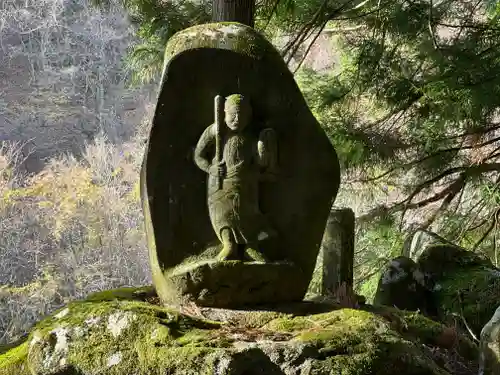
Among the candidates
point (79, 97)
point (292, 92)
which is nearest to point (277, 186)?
point (292, 92)

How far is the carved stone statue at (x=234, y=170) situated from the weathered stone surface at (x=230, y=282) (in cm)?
6

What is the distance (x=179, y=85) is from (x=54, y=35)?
7.60 m

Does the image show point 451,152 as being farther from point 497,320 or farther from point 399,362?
point 399,362

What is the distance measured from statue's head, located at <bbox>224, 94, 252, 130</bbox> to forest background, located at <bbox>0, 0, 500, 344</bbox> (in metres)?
1.43

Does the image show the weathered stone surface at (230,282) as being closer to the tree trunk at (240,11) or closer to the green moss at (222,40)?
the green moss at (222,40)

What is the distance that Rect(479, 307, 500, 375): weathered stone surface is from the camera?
85.6 inches

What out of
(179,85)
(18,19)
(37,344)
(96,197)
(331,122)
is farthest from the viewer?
(18,19)

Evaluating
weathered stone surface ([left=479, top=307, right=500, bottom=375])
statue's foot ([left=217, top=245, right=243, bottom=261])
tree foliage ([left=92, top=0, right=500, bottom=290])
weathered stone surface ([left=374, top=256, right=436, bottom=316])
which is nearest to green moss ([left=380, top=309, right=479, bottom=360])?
weathered stone surface ([left=479, top=307, right=500, bottom=375])

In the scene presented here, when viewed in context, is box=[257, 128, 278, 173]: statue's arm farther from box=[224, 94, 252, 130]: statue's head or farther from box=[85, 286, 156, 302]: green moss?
box=[85, 286, 156, 302]: green moss

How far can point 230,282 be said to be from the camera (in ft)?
7.95

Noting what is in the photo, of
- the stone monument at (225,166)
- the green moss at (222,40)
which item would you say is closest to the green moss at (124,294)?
the stone monument at (225,166)

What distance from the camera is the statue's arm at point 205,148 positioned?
246cm

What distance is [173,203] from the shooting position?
2.48m

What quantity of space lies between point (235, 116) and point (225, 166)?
0.21 m
